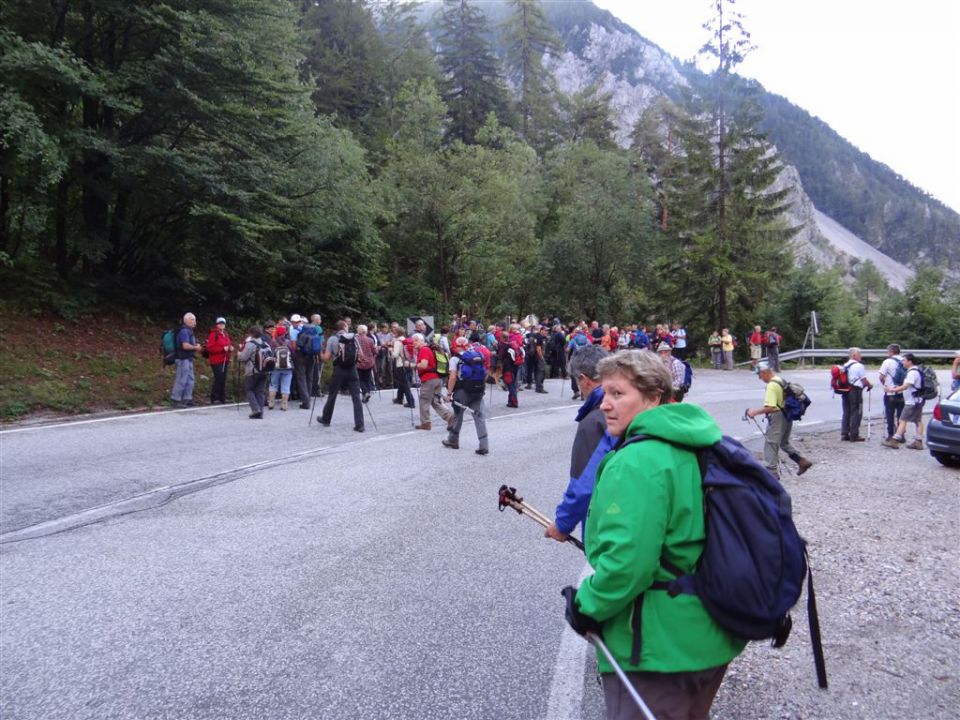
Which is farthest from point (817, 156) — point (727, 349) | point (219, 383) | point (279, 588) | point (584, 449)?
point (279, 588)

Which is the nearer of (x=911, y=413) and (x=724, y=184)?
(x=911, y=413)

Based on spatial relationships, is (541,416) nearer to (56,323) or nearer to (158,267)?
(56,323)

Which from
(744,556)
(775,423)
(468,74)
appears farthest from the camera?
(468,74)

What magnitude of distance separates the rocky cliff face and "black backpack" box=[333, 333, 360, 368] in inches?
4719

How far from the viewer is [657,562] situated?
222cm

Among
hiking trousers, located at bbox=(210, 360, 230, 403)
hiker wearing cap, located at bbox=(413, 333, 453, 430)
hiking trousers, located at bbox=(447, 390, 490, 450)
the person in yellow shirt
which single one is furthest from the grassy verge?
the person in yellow shirt

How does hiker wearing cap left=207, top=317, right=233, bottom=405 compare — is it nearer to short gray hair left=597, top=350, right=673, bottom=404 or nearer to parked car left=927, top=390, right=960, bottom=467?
parked car left=927, top=390, right=960, bottom=467

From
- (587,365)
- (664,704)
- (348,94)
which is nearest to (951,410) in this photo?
(587,365)

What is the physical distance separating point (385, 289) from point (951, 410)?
23610mm

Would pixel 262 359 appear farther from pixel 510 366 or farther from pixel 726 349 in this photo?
pixel 726 349

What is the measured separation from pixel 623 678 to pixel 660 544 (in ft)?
1.53

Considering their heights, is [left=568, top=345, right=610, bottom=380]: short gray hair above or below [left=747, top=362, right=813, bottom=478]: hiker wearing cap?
above

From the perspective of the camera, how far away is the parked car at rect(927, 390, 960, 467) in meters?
11.7

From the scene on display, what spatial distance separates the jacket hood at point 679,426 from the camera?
7.36ft
